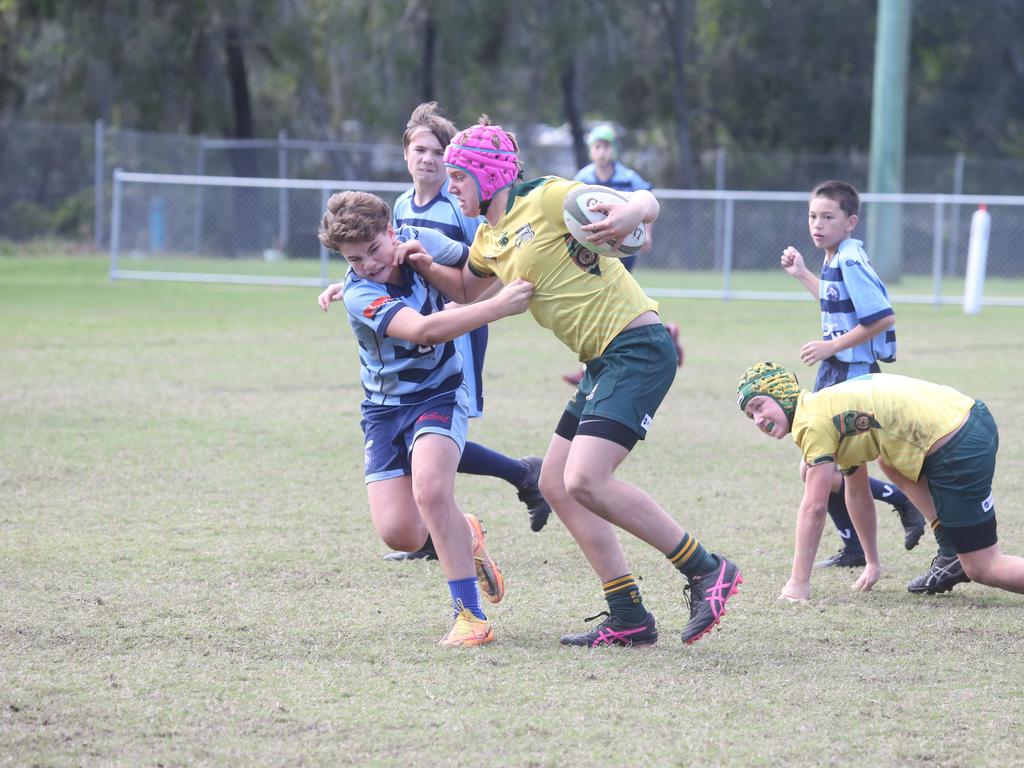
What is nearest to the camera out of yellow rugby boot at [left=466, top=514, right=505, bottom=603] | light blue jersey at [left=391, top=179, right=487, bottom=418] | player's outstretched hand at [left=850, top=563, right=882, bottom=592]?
yellow rugby boot at [left=466, top=514, right=505, bottom=603]

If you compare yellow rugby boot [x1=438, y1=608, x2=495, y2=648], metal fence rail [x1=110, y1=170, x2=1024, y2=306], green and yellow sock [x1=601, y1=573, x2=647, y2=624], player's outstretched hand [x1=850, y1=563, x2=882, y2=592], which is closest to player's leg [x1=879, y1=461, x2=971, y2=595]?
player's outstretched hand [x1=850, y1=563, x2=882, y2=592]

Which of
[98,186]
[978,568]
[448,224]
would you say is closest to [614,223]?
[978,568]

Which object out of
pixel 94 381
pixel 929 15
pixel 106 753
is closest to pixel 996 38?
pixel 929 15

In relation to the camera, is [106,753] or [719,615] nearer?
[106,753]

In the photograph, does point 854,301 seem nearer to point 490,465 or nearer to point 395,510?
point 490,465

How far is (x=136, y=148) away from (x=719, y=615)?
2340 cm

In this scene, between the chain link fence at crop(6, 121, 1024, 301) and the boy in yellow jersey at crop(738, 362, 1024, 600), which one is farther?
the chain link fence at crop(6, 121, 1024, 301)

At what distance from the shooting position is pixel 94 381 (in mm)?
10789

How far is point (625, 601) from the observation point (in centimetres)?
452

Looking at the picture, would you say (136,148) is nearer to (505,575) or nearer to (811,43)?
(811,43)

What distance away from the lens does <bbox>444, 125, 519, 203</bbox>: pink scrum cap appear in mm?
4504

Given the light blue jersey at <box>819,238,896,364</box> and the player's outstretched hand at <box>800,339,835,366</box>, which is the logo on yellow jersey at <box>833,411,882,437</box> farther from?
the light blue jersey at <box>819,238,896,364</box>

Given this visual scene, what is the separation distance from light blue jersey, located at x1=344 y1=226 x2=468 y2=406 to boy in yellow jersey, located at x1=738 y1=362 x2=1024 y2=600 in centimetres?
107

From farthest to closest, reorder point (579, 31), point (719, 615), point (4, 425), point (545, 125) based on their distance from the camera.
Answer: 1. point (545, 125)
2. point (579, 31)
3. point (4, 425)
4. point (719, 615)
